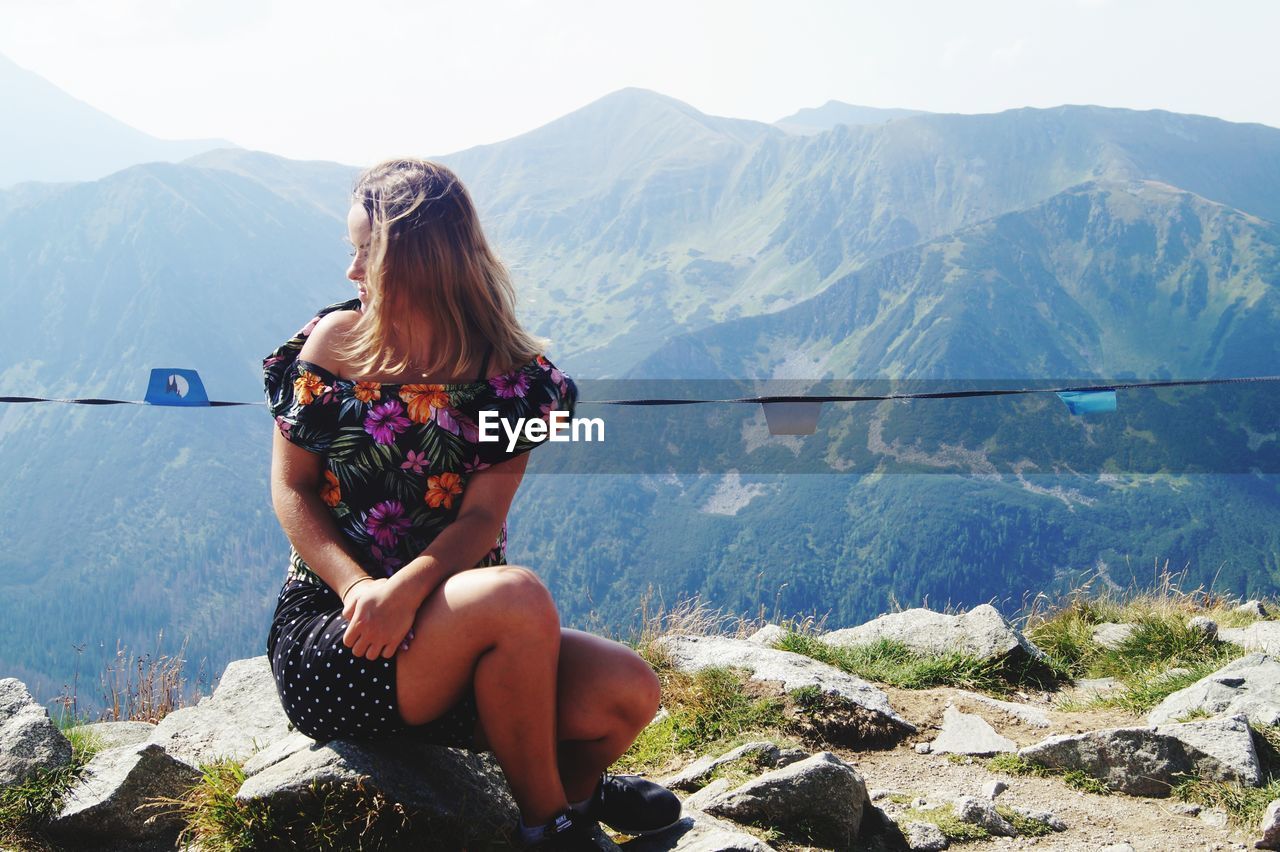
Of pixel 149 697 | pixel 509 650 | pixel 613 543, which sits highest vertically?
pixel 509 650

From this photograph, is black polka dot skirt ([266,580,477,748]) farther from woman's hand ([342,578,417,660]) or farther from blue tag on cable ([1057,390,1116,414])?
blue tag on cable ([1057,390,1116,414])

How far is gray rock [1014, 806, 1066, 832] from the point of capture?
3477mm

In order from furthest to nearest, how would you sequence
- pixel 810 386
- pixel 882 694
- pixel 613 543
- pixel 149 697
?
pixel 810 386 < pixel 613 543 < pixel 149 697 < pixel 882 694

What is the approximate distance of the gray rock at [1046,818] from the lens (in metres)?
3.48

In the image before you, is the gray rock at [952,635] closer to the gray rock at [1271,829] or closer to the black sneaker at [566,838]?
the gray rock at [1271,829]

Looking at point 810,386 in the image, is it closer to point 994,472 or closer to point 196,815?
point 994,472

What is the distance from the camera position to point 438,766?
2787 millimetres

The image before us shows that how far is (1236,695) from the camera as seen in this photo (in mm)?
4328

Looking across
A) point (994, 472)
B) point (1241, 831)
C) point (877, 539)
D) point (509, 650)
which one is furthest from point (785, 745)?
point (994, 472)

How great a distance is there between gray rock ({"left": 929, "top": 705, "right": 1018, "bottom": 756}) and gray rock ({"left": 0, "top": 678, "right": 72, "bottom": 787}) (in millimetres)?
3423

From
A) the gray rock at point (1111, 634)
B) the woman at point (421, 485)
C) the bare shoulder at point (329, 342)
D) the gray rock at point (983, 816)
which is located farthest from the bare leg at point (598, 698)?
the gray rock at point (1111, 634)

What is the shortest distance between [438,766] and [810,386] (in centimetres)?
18811

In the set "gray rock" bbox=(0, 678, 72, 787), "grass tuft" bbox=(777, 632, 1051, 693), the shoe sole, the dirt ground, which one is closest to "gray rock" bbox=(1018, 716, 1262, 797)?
the dirt ground

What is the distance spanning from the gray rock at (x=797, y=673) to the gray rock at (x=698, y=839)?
1560mm
